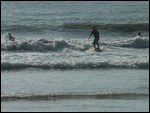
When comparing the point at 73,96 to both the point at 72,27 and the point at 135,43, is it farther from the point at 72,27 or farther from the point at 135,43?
the point at 72,27

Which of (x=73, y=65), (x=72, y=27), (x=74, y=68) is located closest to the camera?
(x=74, y=68)

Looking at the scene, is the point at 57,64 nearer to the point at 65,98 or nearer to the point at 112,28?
the point at 65,98

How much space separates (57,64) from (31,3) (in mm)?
33577

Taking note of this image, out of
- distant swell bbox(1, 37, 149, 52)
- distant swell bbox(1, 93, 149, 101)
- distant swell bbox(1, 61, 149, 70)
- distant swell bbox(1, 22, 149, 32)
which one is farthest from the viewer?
distant swell bbox(1, 22, 149, 32)

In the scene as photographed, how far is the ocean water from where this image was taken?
15.4 meters

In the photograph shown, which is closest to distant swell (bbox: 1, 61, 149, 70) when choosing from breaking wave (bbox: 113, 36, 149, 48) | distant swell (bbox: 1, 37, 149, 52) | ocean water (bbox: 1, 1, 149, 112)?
ocean water (bbox: 1, 1, 149, 112)

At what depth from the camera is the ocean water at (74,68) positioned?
15414mm

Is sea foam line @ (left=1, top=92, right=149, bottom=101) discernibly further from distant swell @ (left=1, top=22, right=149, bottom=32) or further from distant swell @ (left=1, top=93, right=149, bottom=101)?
distant swell @ (left=1, top=22, right=149, bottom=32)

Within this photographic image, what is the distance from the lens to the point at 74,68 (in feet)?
68.8

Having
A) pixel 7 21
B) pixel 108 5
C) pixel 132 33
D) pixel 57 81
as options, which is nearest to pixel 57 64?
pixel 57 81

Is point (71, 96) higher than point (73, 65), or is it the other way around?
point (73, 65)

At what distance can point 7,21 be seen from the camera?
40.2 metres

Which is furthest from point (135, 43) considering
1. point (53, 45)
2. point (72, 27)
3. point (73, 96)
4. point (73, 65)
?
point (73, 96)

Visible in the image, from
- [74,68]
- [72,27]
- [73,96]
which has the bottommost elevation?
[73,96]
